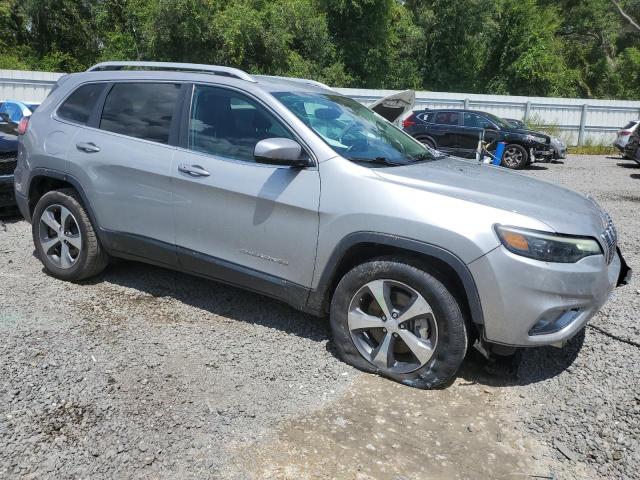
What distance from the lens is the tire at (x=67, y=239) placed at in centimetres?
455

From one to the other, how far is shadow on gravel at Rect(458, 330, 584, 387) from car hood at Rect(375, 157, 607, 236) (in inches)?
37.1

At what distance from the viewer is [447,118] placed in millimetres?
16141

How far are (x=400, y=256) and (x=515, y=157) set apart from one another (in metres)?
13.3

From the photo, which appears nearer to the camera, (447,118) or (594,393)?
(594,393)

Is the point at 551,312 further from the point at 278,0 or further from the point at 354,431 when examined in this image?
the point at 278,0

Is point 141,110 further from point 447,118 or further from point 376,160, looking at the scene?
point 447,118

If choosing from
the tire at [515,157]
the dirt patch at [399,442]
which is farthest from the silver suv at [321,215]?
the tire at [515,157]

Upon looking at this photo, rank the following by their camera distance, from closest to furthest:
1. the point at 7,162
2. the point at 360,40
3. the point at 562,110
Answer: the point at 7,162 → the point at 562,110 → the point at 360,40

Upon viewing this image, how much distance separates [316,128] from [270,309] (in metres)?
1.49

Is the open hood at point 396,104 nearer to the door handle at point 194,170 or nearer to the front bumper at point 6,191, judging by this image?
the front bumper at point 6,191

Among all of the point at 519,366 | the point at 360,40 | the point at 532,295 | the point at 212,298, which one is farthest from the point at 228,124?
the point at 360,40

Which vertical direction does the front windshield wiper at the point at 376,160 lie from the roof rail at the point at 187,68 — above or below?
below

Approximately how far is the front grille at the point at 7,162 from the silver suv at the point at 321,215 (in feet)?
5.91

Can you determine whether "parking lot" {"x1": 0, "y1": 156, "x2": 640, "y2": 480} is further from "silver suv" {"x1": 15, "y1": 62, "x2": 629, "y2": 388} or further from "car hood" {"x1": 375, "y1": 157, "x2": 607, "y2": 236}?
"car hood" {"x1": 375, "y1": 157, "x2": 607, "y2": 236}
